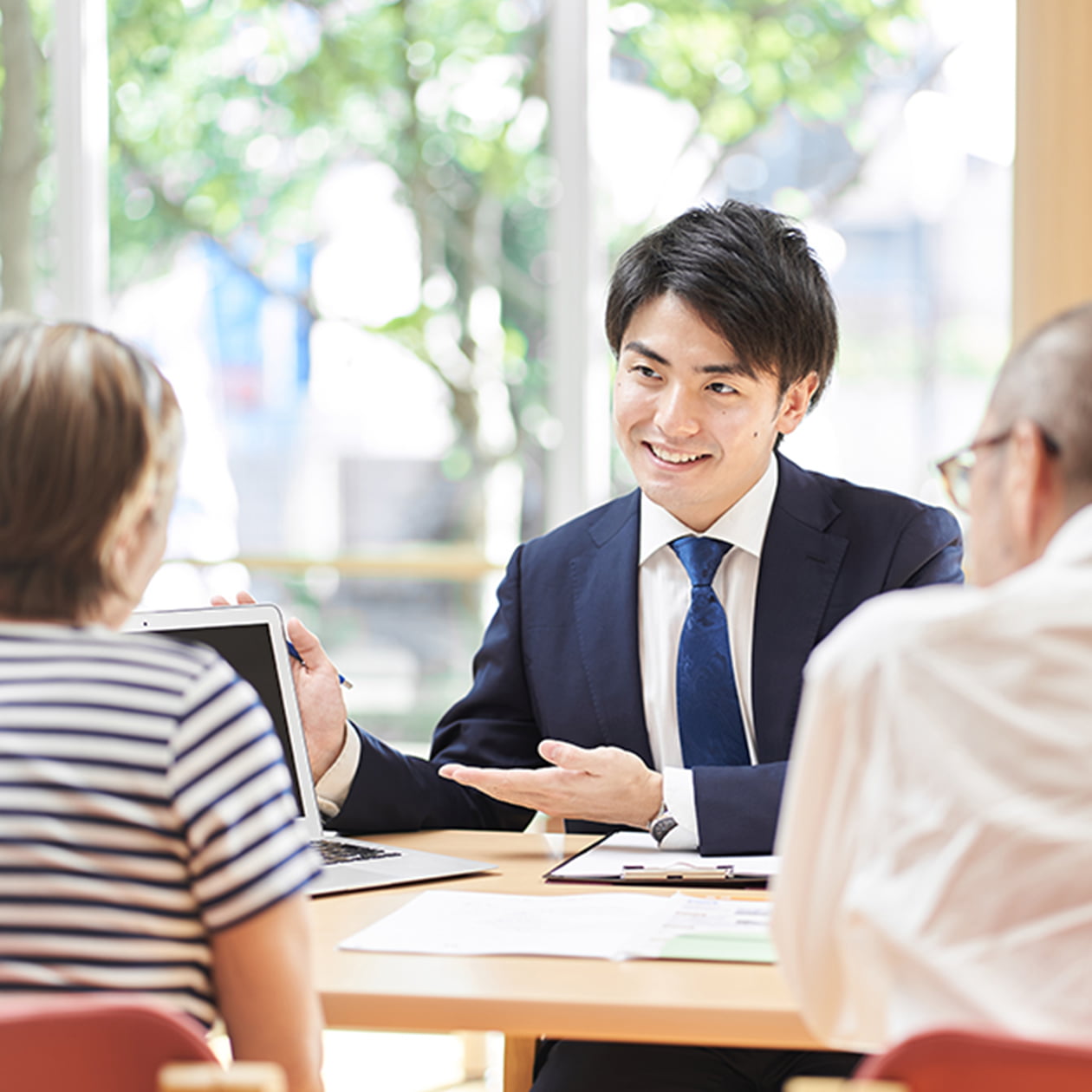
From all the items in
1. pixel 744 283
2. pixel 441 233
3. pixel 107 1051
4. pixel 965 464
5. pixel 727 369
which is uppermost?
pixel 441 233

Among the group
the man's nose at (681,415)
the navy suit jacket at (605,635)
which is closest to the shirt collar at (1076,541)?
the navy suit jacket at (605,635)

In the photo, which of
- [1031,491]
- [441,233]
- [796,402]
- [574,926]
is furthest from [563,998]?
[441,233]

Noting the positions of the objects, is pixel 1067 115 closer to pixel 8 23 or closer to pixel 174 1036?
pixel 8 23

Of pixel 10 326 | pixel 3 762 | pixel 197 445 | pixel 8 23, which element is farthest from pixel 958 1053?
pixel 8 23

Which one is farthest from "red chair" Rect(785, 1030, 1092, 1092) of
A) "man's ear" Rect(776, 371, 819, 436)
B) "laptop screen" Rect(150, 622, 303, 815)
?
"man's ear" Rect(776, 371, 819, 436)

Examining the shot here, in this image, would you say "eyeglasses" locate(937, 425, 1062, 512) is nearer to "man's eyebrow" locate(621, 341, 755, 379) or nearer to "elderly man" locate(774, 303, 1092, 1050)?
"elderly man" locate(774, 303, 1092, 1050)

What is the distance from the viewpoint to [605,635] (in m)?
1.94

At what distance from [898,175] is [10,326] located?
3.09m

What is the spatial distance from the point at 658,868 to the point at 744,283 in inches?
31.5

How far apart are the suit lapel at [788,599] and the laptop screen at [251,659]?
2.03ft

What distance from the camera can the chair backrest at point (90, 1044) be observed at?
787 millimetres

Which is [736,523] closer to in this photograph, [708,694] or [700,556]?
[700,556]

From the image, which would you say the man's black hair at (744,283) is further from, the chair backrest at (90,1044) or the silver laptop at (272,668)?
the chair backrest at (90,1044)

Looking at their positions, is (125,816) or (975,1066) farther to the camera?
(125,816)
